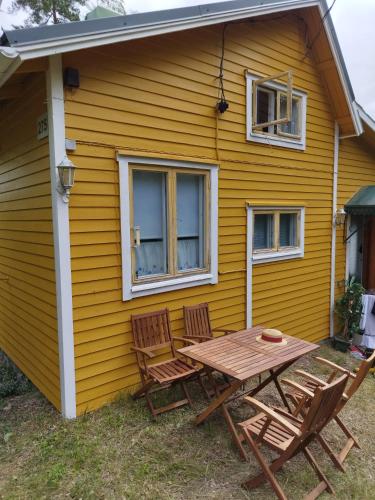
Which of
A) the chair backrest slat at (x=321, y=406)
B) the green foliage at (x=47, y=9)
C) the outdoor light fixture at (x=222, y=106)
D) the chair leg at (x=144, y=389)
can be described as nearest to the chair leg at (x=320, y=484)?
the chair backrest slat at (x=321, y=406)

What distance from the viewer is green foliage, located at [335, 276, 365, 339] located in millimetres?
6105

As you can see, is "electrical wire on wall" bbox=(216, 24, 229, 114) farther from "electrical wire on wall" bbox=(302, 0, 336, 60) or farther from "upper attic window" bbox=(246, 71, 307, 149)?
"electrical wire on wall" bbox=(302, 0, 336, 60)

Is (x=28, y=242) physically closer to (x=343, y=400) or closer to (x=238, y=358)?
(x=238, y=358)

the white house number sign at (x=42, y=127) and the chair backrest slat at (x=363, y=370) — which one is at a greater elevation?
the white house number sign at (x=42, y=127)

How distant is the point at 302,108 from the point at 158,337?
440 cm

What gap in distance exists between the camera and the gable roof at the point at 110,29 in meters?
2.56

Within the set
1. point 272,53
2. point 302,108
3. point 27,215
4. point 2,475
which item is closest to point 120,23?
point 27,215

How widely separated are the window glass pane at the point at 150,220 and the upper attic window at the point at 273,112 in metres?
1.73

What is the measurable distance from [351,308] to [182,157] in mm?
4411

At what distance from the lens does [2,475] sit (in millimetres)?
2730

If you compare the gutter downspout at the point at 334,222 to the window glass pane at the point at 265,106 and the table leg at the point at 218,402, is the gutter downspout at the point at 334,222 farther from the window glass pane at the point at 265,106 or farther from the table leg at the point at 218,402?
the table leg at the point at 218,402

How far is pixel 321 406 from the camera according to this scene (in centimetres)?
229

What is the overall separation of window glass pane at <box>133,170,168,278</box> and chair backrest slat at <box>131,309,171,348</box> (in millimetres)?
482

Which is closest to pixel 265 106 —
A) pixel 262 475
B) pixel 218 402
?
pixel 218 402
